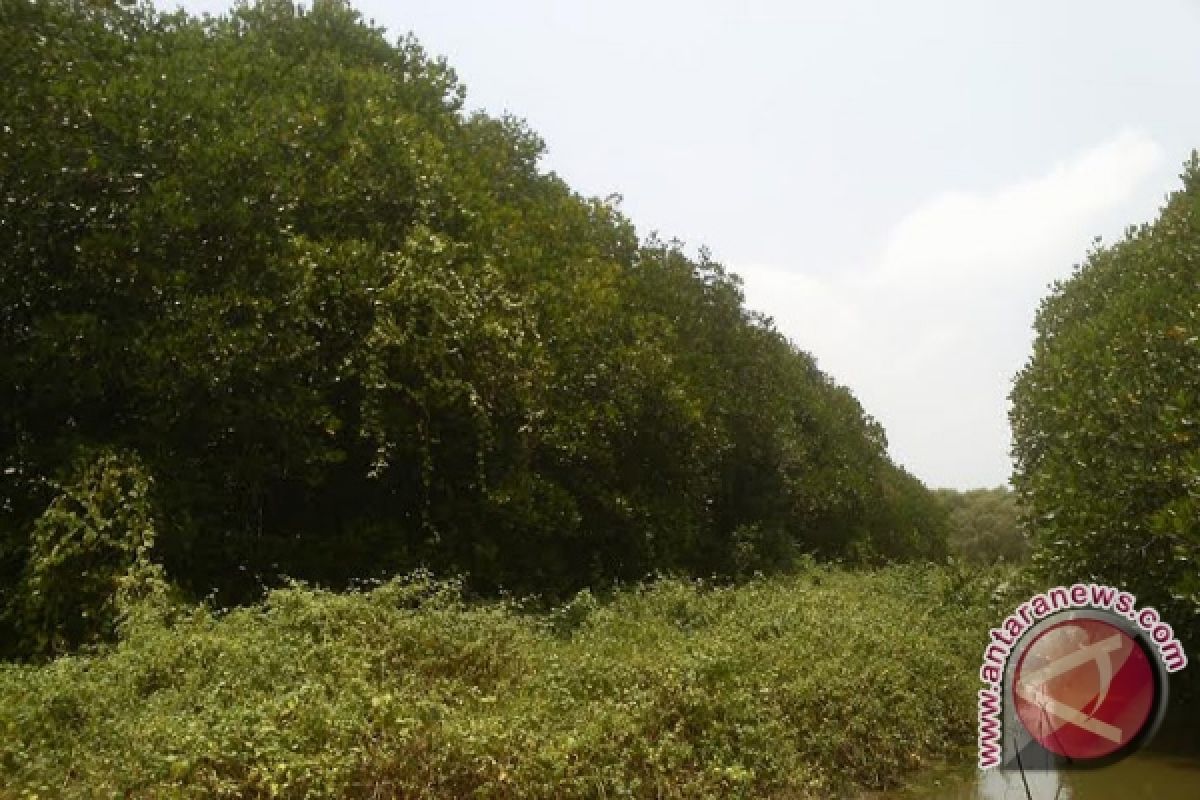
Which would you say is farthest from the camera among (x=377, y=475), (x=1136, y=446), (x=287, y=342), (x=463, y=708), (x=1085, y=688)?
(x=377, y=475)

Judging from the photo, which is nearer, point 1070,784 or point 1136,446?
point 1070,784

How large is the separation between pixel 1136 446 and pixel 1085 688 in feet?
20.4

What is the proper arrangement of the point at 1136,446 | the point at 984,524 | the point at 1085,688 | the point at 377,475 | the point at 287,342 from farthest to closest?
the point at 984,524 → the point at 377,475 → the point at 287,342 → the point at 1136,446 → the point at 1085,688

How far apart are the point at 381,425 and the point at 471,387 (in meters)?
1.46

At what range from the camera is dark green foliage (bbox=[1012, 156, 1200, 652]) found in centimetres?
1020

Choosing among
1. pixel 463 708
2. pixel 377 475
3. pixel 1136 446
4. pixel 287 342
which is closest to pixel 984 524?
pixel 1136 446

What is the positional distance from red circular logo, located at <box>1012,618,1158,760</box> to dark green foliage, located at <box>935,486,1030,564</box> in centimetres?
4859

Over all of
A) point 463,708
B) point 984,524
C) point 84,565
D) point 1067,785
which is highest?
point 984,524

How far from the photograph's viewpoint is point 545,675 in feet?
30.5

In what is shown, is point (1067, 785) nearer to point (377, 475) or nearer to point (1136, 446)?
point (1136, 446)

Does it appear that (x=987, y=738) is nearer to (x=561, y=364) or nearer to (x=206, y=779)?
(x=206, y=779)

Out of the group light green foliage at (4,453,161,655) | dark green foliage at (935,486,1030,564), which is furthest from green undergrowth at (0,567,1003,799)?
dark green foliage at (935,486,1030,564)

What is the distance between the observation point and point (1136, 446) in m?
11.1

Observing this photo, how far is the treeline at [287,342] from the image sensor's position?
11445mm
